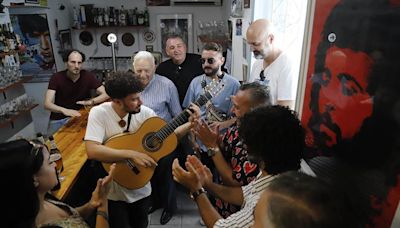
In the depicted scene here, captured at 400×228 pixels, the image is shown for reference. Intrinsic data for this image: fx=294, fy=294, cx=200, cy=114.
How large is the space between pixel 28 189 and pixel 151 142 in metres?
1.08

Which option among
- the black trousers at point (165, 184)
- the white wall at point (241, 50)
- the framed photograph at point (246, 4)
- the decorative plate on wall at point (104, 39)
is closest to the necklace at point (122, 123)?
the black trousers at point (165, 184)

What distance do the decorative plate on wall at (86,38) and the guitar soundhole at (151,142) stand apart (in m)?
4.11

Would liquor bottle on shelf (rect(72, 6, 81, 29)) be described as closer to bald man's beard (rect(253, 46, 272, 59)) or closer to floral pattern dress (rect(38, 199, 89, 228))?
bald man's beard (rect(253, 46, 272, 59))

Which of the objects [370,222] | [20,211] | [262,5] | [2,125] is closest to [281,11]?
[262,5]

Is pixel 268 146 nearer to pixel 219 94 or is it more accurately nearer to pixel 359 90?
pixel 359 90

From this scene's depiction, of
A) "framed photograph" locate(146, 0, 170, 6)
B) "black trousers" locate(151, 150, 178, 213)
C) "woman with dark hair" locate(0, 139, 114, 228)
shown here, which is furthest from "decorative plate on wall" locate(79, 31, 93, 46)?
"woman with dark hair" locate(0, 139, 114, 228)

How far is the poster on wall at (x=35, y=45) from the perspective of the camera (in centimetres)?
457

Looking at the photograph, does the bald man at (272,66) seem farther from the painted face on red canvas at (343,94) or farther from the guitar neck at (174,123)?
the painted face on red canvas at (343,94)

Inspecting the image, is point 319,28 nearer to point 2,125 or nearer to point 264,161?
point 264,161

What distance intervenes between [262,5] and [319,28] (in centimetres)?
161

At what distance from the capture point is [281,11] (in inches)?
92.0

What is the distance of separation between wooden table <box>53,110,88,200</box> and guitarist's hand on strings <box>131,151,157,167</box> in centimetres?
40

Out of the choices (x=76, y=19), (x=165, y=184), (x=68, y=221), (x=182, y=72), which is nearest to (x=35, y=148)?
(x=68, y=221)

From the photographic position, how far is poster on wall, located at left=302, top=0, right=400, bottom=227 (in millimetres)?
912
